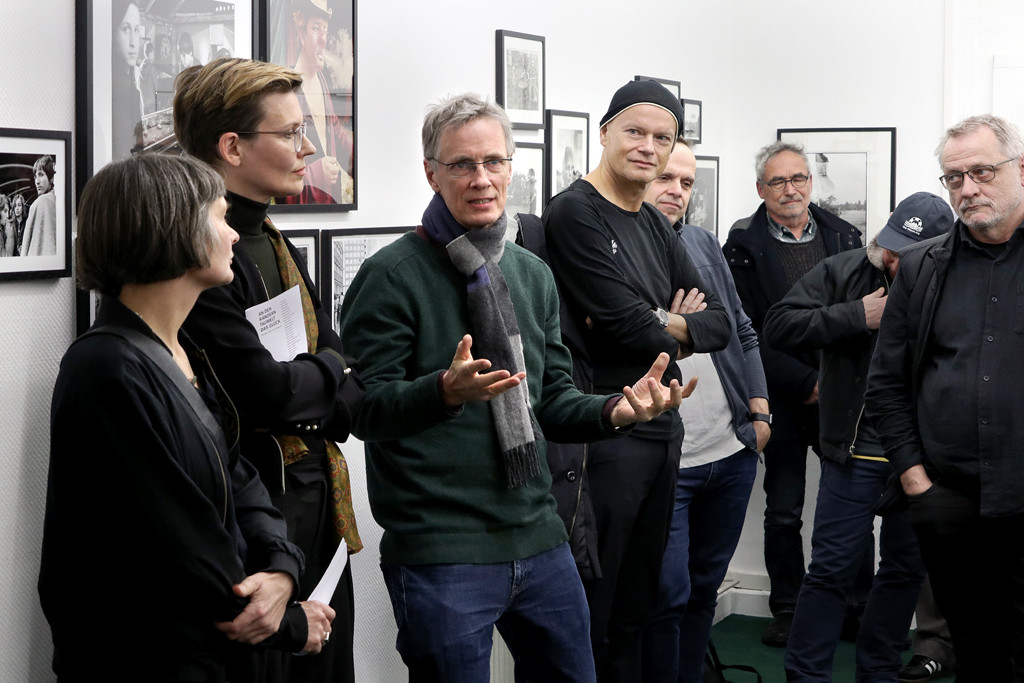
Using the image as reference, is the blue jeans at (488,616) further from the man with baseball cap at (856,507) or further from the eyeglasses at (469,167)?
the man with baseball cap at (856,507)

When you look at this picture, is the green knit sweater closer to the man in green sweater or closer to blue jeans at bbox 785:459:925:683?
the man in green sweater

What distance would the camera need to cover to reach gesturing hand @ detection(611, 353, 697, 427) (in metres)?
2.21

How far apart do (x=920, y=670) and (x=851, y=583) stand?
78 centimetres

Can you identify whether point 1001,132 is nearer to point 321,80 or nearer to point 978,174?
point 978,174

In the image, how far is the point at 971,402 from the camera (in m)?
2.94

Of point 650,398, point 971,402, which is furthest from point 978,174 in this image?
point 650,398

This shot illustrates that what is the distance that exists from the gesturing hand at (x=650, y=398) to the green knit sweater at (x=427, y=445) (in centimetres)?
22

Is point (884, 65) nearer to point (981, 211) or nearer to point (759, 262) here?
point (759, 262)

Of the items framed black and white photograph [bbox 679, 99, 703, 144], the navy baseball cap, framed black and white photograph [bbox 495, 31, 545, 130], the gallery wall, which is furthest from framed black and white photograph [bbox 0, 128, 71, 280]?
framed black and white photograph [bbox 679, 99, 703, 144]

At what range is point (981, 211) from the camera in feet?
9.77

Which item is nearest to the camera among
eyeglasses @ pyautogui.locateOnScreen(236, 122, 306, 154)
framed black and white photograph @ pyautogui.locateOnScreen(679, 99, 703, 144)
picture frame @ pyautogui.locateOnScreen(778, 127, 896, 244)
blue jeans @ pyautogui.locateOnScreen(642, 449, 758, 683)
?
eyeglasses @ pyautogui.locateOnScreen(236, 122, 306, 154)

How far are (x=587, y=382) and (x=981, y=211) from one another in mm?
1111

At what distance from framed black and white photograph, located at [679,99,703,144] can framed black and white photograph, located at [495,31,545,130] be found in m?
1.38

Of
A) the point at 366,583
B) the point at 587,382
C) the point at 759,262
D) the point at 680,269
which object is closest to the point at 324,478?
the point at 587,382
